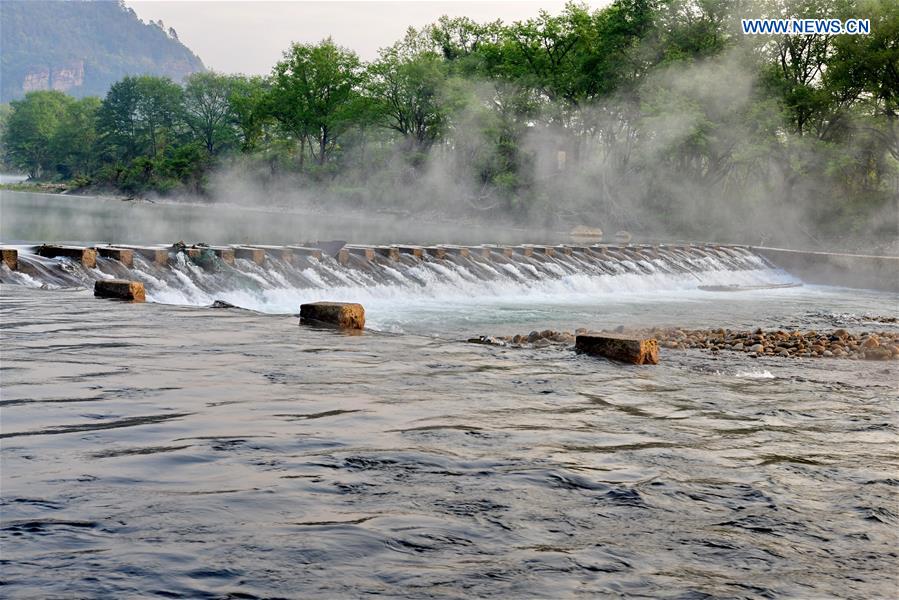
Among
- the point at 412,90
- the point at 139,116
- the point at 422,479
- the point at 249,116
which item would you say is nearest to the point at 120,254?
the point at 422,479

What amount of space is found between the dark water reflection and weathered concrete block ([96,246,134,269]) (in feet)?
29.3

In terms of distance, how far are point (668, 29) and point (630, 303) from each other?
40.2 metres

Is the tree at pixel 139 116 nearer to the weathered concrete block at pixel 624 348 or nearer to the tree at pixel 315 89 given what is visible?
the tree at pixel 315 89

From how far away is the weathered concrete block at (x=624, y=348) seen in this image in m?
9.88

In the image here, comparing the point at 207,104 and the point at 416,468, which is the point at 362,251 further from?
the point at 207,104

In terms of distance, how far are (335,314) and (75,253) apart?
26.0 feet

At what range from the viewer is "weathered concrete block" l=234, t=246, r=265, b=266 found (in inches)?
795

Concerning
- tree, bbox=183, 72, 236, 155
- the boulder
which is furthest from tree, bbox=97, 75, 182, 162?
the boulder

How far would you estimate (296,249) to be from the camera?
71.3ft

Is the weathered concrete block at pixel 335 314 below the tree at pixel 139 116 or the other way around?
below

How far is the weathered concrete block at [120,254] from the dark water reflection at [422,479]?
352 inches

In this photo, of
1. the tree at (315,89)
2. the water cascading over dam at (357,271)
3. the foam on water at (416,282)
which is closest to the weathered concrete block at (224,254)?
the water cascading over dam at (357,271)

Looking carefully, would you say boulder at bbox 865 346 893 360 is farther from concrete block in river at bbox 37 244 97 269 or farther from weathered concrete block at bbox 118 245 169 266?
concrete block in river at bbox 37 244 97 269

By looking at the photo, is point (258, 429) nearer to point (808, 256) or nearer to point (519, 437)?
point (519, 437)
